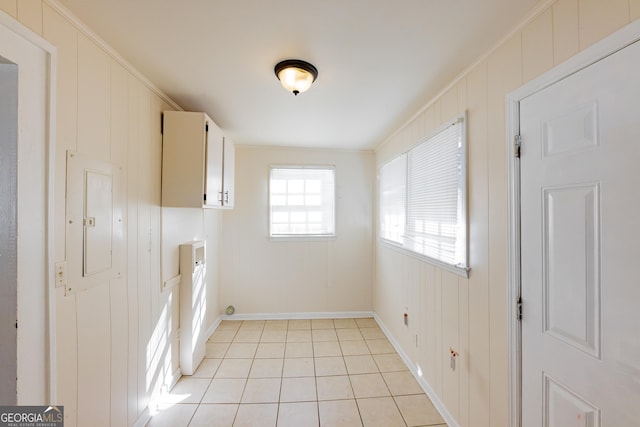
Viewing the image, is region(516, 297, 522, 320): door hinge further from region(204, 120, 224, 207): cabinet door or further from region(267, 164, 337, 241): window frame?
region(267, 164, 337, 241): window frame

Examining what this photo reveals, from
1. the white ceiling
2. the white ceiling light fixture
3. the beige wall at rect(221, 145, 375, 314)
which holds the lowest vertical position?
the beige wall at rect(221, 145, 375, 314)

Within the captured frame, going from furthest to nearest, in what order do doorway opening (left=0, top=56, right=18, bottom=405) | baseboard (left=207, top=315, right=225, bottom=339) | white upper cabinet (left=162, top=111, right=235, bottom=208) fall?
1. baseboard (left=207, top=315, right=225, bottom=339)
2. white upper cabinet (left=162, top=111, right=235, bottom=208)
3. doorway opening (left=0, top=56, right=18, bottom=405)

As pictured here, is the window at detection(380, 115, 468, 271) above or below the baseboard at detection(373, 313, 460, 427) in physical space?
above

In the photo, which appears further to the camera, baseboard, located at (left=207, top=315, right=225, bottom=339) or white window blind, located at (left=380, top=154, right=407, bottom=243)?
baseboard, located at (left=207, top=315, right=225, bottom=339)

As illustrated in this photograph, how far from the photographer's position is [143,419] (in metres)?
1.81

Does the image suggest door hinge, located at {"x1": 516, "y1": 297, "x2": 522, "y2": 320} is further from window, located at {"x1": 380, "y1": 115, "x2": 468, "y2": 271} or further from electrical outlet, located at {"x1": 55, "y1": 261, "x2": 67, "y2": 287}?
electrical outlet, located at {"x1": 55, "y1": 261, "x2": 67, "y2": 287}

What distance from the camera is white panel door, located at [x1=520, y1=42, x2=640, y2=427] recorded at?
85cm

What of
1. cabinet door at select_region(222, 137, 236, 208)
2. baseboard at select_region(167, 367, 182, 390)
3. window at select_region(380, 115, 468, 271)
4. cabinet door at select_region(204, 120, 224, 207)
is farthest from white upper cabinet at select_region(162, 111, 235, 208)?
window at select_region(380, 115, 468, 271)

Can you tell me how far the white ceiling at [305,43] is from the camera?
1.19 meters

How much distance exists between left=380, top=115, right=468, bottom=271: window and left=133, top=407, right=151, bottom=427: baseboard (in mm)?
2441

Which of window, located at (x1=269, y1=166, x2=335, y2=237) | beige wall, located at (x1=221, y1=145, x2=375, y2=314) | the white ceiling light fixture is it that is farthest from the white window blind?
the white ceiling light fixture

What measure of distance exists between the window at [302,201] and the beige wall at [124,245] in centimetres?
157

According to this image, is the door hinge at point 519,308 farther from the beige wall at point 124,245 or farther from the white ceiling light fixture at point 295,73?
the beige wall at point 124,245

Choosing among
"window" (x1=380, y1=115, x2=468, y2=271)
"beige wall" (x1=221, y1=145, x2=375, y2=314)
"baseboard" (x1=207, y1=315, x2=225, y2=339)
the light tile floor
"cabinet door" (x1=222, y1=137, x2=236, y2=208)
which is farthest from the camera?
"beige wall" (x1=221, y1=145, x2=375, y2=314)
